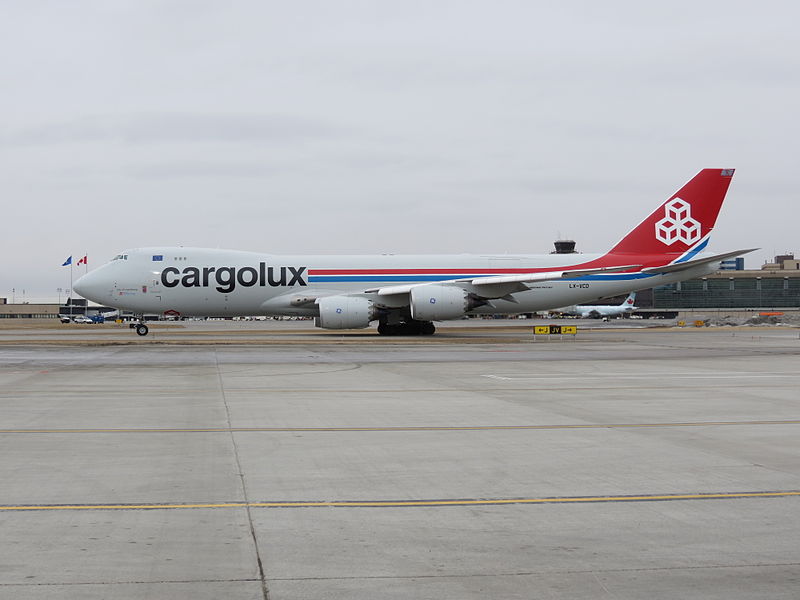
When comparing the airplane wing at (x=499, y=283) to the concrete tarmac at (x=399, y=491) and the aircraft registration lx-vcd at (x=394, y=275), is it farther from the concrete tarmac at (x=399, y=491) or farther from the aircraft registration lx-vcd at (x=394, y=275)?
the concrete tarmac at (x=399, y=491)

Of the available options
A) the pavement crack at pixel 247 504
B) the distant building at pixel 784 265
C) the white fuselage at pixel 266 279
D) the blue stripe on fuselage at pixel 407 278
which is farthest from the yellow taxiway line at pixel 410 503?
the distant building at pixel 784 265

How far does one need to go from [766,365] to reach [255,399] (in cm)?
1533

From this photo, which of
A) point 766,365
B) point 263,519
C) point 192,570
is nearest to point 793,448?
point 263,519

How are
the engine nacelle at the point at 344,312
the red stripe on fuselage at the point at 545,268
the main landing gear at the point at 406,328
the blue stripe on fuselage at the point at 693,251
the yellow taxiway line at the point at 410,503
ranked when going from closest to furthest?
the yellow taxiway line at the point at 410,503 < the engine nacelle at the point at 344,312 < the red stripe on fuselage at the point at 545,268 < the blue stripe on fuselage at the point at 693,251 < the main landing gear at the point at 406,328

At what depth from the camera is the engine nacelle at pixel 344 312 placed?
1550 inches

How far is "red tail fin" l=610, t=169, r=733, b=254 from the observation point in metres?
43.9

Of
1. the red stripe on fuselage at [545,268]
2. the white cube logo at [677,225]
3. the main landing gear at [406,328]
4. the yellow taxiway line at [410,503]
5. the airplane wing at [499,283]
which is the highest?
the white cube logo at [677,225]

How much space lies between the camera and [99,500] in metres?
7.40

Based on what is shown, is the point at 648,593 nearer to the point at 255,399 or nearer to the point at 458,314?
the point at 255,399

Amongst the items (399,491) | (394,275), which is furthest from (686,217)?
(399,491)

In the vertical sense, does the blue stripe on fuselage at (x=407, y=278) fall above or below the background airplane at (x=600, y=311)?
above

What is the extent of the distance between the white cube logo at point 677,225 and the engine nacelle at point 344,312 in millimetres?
16266

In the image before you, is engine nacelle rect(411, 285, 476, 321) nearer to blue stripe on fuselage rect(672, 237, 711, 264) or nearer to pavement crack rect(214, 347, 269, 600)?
blue stripe on fuselage rect(672, 237, 711, 264)

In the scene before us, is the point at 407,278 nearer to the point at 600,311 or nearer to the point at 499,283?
the point at 499,283
